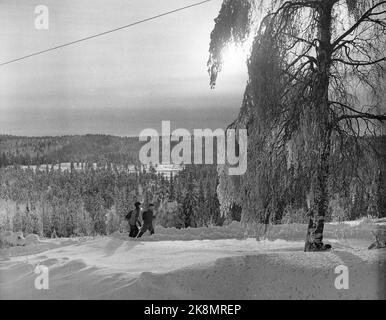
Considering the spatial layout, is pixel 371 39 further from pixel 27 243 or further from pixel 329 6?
pixel 27 243

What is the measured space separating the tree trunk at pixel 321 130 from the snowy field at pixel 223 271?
0.38 meters

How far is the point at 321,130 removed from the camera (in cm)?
673

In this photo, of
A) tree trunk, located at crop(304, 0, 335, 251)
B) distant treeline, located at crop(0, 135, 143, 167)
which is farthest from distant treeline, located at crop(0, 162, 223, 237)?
tree trunk, located at crop(304, 0, 335, 251)

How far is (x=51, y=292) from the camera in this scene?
676 centimetres

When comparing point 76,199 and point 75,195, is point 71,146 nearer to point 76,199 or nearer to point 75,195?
point 76,199

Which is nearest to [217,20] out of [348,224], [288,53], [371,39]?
[288,53]

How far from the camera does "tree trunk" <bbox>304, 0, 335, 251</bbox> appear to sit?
6.74 meters

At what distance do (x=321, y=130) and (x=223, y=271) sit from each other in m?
2.33

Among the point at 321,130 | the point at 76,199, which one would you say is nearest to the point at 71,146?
the point at 321,130

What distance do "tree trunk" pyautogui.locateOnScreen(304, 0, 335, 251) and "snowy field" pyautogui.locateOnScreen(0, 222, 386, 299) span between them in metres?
0.38

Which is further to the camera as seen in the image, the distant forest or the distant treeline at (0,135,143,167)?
the distant forest
